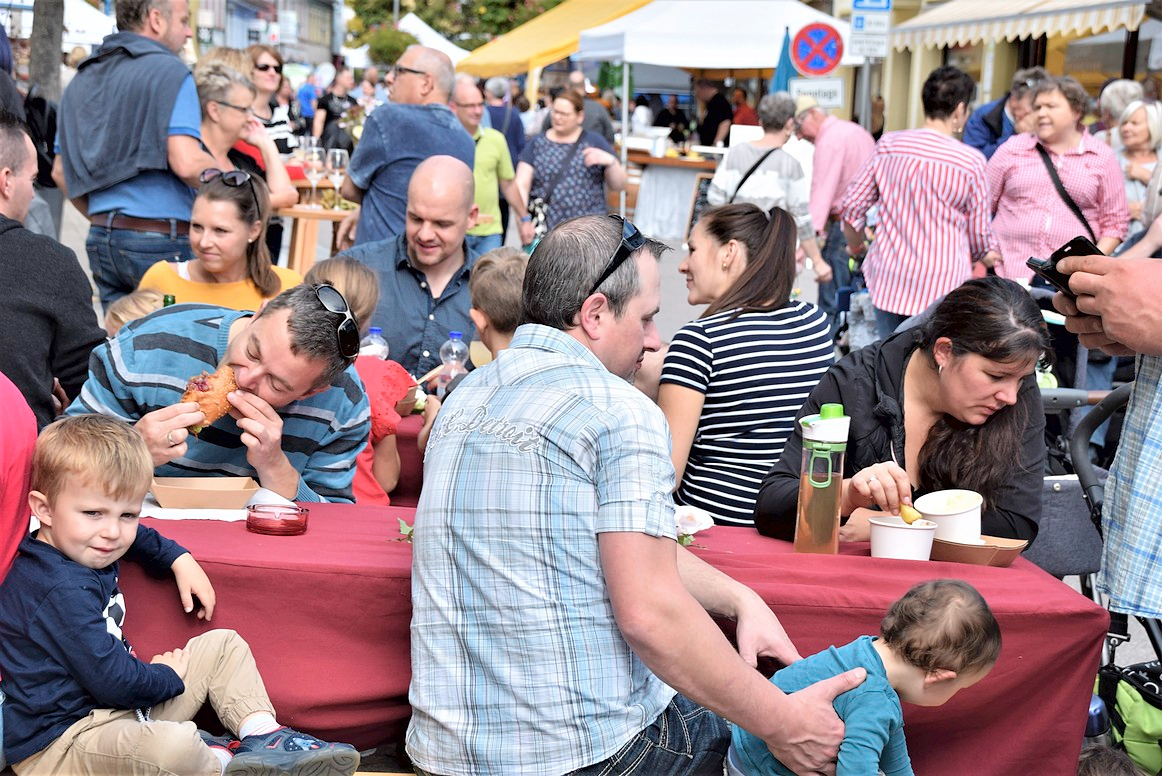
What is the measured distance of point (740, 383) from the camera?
13.1 ft

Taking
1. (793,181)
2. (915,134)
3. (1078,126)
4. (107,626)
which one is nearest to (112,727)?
(107,626)

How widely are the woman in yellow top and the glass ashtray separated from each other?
2.07 metres

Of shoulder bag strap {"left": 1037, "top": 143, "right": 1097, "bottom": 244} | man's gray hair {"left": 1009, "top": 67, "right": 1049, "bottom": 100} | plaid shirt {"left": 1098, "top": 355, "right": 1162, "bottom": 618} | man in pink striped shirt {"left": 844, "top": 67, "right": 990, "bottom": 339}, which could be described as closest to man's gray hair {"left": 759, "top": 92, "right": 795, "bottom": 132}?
man's gray hair {"left": 1009, "top": 67, "right": 1049, "bottom": 100}

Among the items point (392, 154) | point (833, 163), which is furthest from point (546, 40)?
point (392, 154)

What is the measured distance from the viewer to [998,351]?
336 cm

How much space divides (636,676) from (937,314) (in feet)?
5.00

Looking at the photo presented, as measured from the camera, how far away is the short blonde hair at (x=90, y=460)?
263 centimetres

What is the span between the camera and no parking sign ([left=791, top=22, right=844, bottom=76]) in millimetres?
13023

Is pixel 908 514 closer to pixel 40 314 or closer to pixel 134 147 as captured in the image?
pixel 40 314

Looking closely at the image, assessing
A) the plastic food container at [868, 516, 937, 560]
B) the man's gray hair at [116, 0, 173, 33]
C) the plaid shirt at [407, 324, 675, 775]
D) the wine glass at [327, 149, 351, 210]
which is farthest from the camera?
the wine glass at [327, 149, 351, 210]

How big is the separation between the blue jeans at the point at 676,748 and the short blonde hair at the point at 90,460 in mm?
837

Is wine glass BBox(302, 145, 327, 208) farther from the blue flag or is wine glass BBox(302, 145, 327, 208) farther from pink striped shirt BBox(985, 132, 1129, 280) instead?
the blue flag

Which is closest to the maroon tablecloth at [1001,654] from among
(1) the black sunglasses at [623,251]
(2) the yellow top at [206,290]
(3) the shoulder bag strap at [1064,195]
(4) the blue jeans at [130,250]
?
(1) the black sunglasses at [623,251]

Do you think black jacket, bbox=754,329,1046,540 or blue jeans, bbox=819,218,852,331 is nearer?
black jacket, bbox=754,329,1046,540
